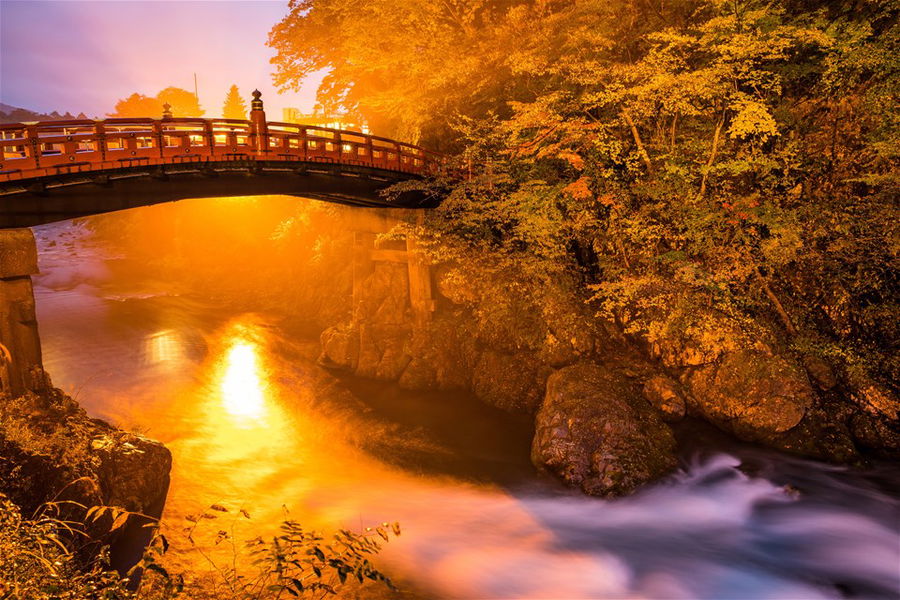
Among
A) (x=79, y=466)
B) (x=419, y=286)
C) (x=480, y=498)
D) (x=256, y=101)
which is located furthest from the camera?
(x=419, y=286)

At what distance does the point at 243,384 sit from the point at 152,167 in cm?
1090

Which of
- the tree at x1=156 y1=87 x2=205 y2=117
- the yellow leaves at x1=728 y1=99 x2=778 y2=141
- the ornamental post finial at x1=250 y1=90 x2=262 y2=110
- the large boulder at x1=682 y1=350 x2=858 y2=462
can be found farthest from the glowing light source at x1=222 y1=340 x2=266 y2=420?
the tree at x1=156 y1=87 x2=205 y2=117

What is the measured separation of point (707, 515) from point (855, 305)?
22.5ft

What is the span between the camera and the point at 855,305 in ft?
41.4

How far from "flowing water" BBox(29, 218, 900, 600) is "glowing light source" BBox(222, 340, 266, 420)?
11 centimetres

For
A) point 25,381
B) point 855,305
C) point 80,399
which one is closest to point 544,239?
point 855,305

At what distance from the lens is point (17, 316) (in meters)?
10.4

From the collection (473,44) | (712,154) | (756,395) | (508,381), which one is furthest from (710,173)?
(473,44)

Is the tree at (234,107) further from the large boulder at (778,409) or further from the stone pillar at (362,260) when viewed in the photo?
the large boulder at (778,409)

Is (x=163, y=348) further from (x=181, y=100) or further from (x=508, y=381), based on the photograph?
(x=181, y=100)

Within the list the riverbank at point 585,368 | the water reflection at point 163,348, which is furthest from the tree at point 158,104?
the riverbank at point 585,368

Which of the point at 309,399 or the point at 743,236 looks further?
the point at 309,399

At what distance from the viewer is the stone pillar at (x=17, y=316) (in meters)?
10.2

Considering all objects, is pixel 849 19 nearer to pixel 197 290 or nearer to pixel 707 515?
pixel 707 515
